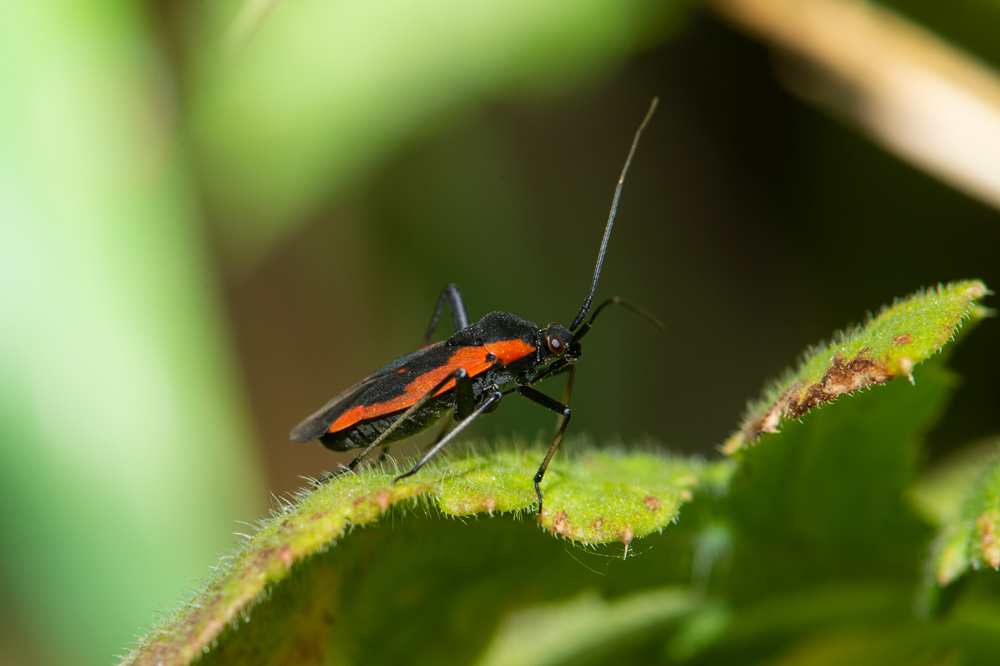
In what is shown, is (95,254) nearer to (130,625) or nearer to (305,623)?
(130,625)

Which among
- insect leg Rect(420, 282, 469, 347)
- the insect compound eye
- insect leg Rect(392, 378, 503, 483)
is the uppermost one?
insect leg Rect(420, 282, 469, 347)

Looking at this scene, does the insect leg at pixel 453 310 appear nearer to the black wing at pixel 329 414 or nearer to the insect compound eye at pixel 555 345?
the insect compound eye at pixel 555 345

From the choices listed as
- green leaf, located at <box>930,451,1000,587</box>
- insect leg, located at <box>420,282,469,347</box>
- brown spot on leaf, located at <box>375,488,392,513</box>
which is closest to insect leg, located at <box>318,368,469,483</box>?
insect leg, located at <box>420,282,469,347</box>

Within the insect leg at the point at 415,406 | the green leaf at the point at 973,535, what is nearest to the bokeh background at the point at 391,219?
the insect leg at the point at 415,406

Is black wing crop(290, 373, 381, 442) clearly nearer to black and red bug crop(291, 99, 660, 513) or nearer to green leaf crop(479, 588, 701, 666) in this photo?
black and red bug crop(291, 99, 660, 513)

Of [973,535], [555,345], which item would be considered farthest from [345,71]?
[973,535]

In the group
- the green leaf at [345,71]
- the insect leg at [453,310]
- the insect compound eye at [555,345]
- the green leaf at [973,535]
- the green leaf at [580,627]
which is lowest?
the green leaf at [580,627]

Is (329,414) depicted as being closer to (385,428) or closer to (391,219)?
(385,428)
